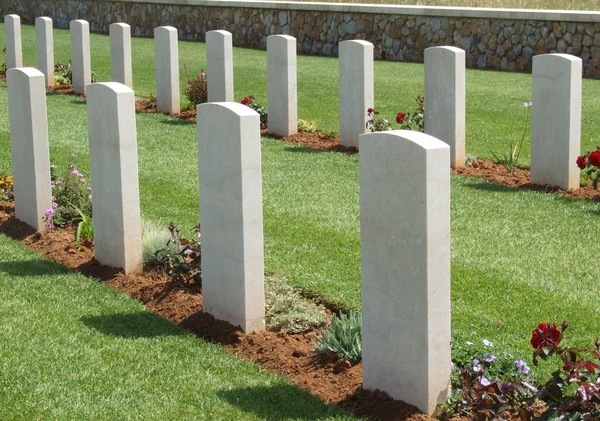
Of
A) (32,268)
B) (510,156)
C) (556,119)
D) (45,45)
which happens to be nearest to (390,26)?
(45,45)

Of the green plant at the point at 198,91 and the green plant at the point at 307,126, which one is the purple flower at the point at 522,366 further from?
the green plant at the point at 198,91

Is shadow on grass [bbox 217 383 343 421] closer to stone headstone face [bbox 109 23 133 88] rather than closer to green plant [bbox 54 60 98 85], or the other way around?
stone headstone face [bbox 109 23 133 88]

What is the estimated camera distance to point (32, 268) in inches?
301

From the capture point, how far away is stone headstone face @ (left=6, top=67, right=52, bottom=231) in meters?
8.34

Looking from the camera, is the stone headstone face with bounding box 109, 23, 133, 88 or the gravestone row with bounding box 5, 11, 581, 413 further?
the stone headstone face with bounding box 109, 23, 133, 88

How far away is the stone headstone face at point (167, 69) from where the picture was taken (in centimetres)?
1535

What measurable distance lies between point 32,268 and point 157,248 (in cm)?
94

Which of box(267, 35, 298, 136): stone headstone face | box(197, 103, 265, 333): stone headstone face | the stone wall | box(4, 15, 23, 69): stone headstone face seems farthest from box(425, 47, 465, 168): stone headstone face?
box(4, 15, 23, 69): stone headstone face

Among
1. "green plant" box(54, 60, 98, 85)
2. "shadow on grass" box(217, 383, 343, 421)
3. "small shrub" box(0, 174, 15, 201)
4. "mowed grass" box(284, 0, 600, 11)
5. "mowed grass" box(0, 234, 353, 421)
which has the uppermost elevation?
"mowed grass" box(284, 0, 600, 11)

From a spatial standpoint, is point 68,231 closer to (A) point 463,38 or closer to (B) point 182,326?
(B) point 182,326

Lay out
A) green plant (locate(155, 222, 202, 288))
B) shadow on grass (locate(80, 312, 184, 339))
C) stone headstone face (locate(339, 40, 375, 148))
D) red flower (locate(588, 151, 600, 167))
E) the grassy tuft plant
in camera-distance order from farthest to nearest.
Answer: stone headstone face (locate(339, 40, 375, 148)), red flower (locate(588, 151, 600, 167)), green plant (locate(155, 222, 202, 288)), the grassy tuft plant, shadow on grass (locate(80, 312, 184, 339))

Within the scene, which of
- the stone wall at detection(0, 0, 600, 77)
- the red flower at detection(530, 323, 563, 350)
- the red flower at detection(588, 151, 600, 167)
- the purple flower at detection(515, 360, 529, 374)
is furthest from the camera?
the stone wall at detection(0, 0, 600, 77)

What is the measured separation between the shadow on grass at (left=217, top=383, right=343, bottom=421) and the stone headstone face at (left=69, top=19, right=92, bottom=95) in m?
12.3

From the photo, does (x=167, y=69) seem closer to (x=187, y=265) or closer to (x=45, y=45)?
(x=45, y=45)
